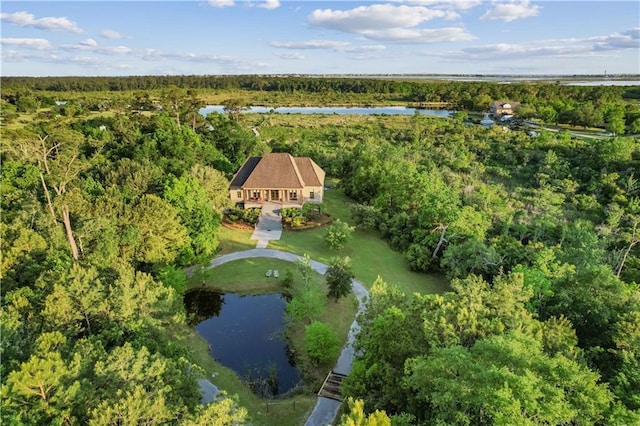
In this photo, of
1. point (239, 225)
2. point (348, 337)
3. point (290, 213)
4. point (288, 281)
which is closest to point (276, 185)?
point (290, 213)

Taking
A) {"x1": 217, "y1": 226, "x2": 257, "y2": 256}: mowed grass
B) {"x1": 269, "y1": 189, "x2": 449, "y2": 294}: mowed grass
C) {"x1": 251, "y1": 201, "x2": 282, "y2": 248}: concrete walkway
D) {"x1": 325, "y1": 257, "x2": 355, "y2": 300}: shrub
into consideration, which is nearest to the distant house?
{"x1": 269, "y1": 189, "x2": 449, "y2": 294}: mowed grass

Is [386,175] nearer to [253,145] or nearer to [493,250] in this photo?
[493,250]

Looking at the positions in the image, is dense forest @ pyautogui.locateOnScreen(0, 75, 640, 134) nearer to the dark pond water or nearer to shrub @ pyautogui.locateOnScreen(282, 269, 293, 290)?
shrub @ pyautogui.locateOnScreen(282, 269, 293, 290)

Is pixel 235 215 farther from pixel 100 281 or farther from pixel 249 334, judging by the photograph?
pixel 100 281

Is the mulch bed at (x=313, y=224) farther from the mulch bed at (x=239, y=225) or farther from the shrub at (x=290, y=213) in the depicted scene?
the mulch bed at (x=239, y=225)

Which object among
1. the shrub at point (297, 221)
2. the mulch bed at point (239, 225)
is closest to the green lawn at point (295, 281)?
the mulch bed at point (239, 225)
